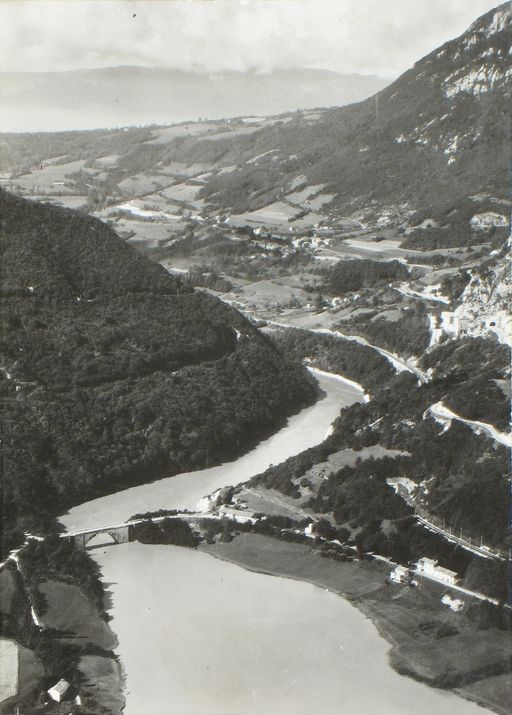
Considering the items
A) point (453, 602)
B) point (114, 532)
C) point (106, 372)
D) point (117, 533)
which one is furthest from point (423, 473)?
point (106, 372)

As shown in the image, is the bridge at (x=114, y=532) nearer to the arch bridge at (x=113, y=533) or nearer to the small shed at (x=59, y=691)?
the arch bridge at (x=113, y=533)

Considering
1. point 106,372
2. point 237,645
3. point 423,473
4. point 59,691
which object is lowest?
point 237,645

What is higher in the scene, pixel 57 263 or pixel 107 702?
pixel 57 263

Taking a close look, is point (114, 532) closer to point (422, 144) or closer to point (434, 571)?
point (434, 571)

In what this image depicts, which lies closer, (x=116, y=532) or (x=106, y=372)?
(x=116, y=532)

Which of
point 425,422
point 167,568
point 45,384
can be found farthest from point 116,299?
point 167,568

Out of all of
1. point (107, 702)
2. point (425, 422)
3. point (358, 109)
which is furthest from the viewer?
point (358, 109)

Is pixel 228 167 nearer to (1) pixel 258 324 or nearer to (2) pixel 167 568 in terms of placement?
(1) pixel 258 324

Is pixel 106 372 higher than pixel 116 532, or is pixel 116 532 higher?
pixel 106 372
